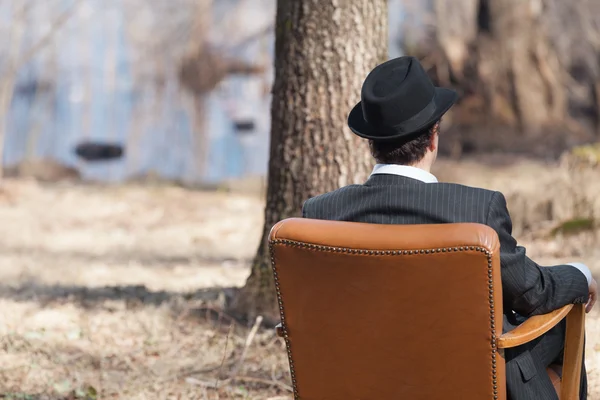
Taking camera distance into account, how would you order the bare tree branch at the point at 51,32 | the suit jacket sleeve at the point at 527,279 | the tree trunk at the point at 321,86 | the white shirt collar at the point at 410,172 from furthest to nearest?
the bare tree branch at the point at 51,32 → the tree trunk at the point at 321,86 → the white shirt collar at the point at 410,172 → the suit jacket sleeve at the point at 527,279

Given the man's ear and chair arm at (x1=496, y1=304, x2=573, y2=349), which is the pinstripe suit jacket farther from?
the man's ear

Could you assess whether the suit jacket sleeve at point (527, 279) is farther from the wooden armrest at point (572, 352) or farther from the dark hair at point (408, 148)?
the dark hair at point (408, 148)

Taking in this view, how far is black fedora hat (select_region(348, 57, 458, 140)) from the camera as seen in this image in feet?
8.32

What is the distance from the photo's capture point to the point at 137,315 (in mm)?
5203

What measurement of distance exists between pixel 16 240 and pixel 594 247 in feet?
19.0

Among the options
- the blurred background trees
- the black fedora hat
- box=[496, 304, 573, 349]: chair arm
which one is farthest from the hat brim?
the blurred background trees

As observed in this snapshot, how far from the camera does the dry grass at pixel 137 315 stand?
4.17m

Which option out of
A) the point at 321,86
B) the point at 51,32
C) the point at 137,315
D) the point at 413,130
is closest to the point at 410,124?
the point at 413,130

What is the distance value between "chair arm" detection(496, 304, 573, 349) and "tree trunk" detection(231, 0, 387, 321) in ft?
6.84

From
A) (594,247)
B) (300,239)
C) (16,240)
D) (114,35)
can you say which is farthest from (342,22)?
(114,35)

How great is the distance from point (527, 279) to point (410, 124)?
57 cm

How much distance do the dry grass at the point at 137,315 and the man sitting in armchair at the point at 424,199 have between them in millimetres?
1268

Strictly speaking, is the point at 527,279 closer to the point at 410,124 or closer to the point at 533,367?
the point at 533,367

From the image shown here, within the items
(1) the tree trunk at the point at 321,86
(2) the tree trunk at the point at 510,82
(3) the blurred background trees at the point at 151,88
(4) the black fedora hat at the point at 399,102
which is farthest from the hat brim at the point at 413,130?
(3) the blurred background trees at the point at 151,88
